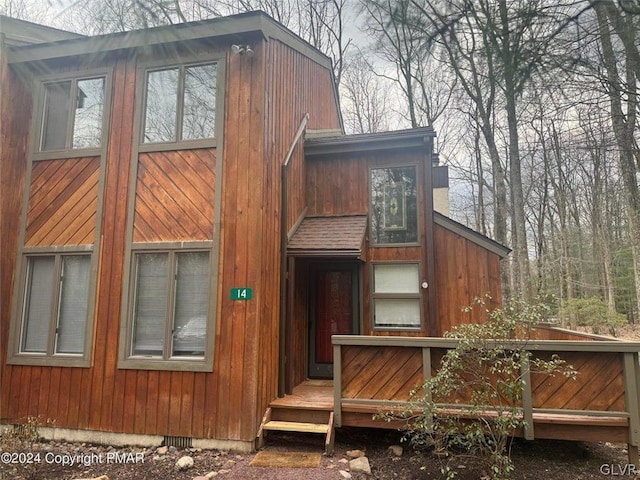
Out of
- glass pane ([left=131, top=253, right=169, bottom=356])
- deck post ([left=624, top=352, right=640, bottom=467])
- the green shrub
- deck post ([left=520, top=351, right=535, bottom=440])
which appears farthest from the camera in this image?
glass pane ([left=131, top=253, right=169, bottom=356])

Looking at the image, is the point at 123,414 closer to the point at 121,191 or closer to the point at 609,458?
the point at 121,191

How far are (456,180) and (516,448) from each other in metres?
14.5

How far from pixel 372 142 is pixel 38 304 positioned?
18.5 feet

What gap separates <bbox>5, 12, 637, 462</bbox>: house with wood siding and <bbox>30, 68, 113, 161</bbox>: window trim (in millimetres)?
22

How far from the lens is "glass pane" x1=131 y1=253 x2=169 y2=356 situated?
501cm

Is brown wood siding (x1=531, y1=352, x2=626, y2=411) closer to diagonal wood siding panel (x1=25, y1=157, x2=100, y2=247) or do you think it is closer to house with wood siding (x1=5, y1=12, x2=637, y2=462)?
house with wood siding (x1=5, y1=12, x2=637, y2=462)

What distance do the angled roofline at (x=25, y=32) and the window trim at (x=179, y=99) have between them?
1.23 metres

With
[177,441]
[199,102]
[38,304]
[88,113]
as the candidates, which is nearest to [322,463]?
[177,441]

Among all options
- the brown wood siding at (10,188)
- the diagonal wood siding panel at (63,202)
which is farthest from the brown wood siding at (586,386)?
the brown wood siding at (10,188)

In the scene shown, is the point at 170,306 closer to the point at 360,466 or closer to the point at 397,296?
the point at 360,466

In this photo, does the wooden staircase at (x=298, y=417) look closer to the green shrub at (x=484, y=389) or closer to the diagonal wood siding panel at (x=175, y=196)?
the green shrub at (x=484, y=389)

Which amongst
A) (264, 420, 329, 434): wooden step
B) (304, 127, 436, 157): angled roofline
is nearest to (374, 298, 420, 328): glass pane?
(264, 420, 329, 434): wooden step

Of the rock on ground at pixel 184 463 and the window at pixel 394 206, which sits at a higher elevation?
the window at pixel 394 206

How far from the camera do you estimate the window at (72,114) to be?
568 centimetres
